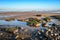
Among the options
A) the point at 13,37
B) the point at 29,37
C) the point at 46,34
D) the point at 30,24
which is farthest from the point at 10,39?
the point at 30,24

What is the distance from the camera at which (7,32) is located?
44.2ft

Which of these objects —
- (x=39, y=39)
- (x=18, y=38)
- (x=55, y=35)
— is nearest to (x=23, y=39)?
(x=18, y=38)

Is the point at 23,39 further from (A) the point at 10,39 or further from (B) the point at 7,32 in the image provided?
(B) the point at 7,32

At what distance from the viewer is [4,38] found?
472 inches

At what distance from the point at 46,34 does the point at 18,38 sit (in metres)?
1.89

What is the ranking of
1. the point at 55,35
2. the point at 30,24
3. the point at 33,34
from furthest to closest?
1. the point at 30,24
2. the point at 33,34
3. the point at 55,35

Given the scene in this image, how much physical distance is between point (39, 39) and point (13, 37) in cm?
184

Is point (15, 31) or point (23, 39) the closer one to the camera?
point (23, 39)

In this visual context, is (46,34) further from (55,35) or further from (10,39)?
Answer: (10,39)

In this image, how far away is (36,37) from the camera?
1180cm

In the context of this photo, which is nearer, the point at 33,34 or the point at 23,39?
the point at 23,39

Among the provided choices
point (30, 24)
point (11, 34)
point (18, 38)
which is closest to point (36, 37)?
point (18, 38)

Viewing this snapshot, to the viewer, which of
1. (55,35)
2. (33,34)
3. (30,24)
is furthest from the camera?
(30,24)

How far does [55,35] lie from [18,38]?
246cm
